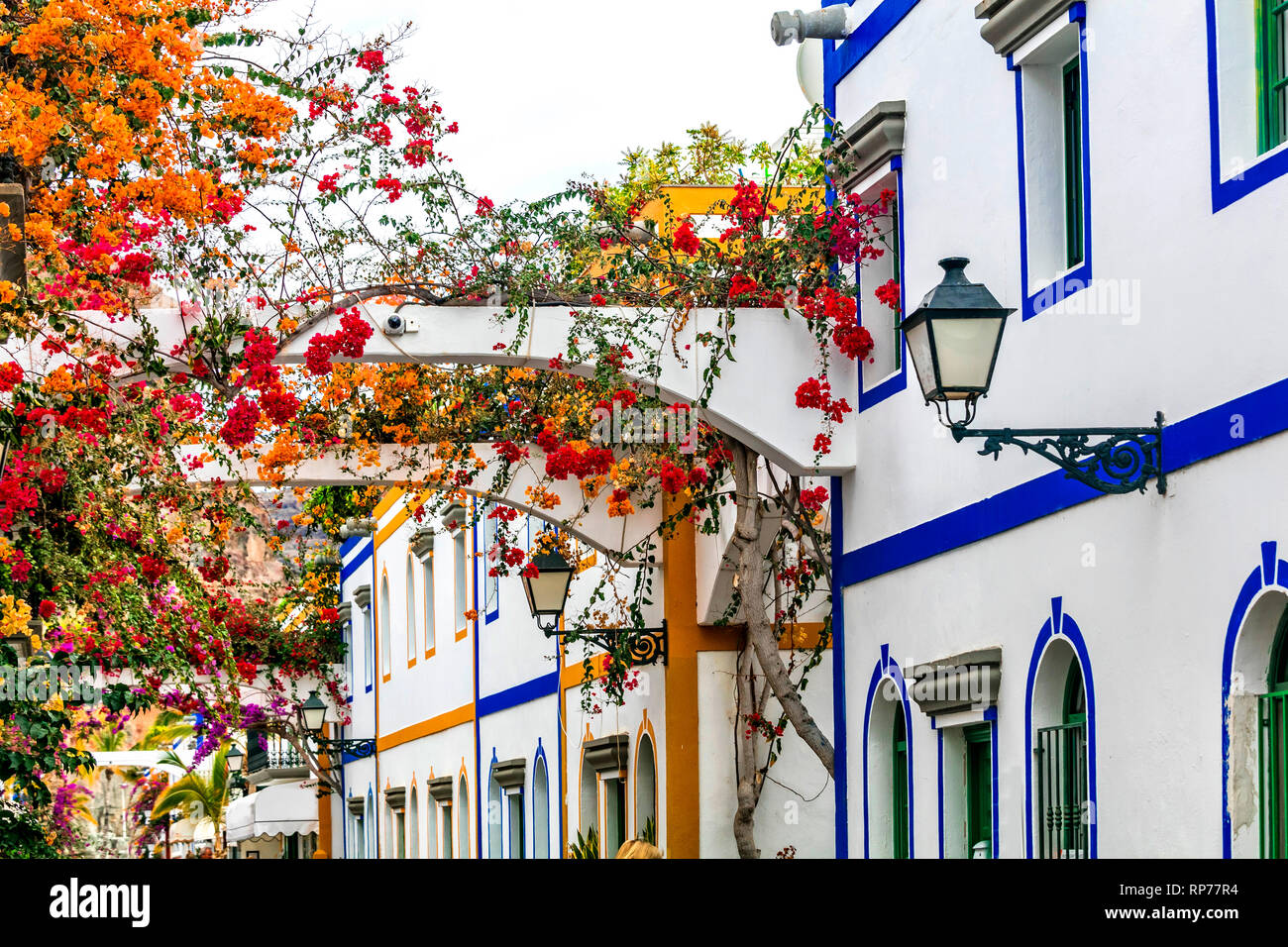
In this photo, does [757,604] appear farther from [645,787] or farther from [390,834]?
[390,834]

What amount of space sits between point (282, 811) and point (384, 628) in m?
4.34

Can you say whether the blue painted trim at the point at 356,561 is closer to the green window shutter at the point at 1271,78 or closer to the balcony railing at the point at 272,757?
the balcony railing at the point at 272,757

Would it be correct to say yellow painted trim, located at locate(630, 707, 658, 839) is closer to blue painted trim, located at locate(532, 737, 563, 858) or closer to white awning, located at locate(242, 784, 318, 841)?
blue painted trim, located at locate(532, 737, 563, 858)

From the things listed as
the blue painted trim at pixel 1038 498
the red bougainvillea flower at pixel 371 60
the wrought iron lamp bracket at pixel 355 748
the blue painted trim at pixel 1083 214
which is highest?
the red bougainvillea flower at pixel 371 60

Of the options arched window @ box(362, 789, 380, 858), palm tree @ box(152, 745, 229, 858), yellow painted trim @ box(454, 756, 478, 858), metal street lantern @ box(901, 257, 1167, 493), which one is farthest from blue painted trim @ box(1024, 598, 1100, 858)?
palm tree @ box(152, 745, 229, 858)

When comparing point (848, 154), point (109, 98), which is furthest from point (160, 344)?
point (848, 154)

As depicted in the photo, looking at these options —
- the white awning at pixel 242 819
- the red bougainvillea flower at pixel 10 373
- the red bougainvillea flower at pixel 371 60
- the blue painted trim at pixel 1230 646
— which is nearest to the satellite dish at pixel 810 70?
the red bougainvillea flower at pixel 371 60

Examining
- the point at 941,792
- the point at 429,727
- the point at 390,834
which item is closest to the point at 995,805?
the point at 941,792

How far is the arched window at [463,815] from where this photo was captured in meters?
22.2

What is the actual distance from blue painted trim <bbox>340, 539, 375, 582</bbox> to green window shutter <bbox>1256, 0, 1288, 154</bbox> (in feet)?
75.3

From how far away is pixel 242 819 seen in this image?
31234mm

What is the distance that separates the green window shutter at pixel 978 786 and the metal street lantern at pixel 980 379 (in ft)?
7.51
